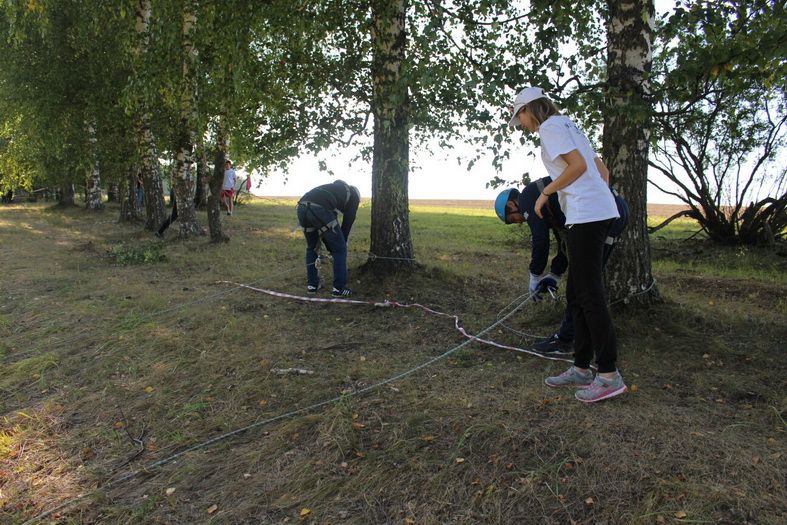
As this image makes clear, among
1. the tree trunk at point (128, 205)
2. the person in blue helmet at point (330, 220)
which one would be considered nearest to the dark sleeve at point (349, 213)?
the person in blue helmet at point (330, 220)

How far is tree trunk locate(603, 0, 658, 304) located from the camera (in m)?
4.39

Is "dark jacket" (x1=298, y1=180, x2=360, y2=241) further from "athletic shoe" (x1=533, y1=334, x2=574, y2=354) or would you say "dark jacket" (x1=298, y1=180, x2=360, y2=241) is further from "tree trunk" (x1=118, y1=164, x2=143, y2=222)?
"tree trunk" (x1=118, y1=164, x2=143, y2=222)

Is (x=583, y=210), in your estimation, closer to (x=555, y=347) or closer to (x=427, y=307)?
(x=555, y=347)

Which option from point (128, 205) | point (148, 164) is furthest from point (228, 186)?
point (128, 205)

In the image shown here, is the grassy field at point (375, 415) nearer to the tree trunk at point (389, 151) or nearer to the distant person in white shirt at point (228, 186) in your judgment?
the tree trunk at point (389, 151)

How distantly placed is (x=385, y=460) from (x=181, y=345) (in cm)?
271

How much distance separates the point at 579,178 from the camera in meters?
3.20

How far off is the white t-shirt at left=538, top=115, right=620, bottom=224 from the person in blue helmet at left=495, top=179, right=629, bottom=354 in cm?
42

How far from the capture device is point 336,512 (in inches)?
101

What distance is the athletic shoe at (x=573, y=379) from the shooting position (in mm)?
3557

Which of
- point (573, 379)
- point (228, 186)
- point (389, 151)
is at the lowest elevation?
point (573, 379)

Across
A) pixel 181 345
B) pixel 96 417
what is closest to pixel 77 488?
pixel 96 417

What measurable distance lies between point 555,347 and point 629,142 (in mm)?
1829

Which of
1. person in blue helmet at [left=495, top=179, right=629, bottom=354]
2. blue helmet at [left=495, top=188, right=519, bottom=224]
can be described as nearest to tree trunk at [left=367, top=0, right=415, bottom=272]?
blue helmet at [left=495, top=188, right=519, bottom=224]
